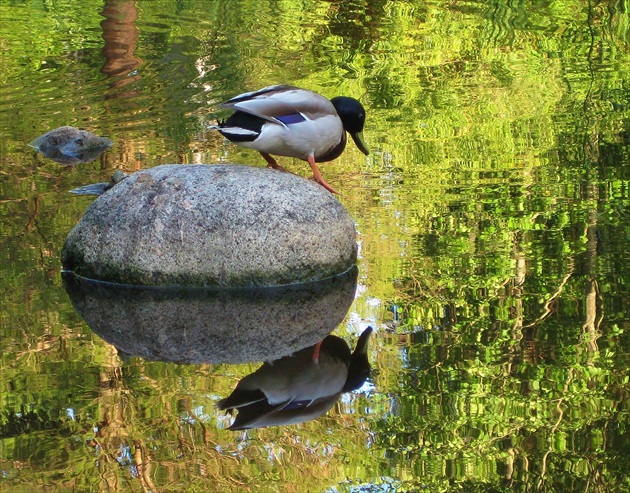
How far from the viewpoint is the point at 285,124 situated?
24.1ft

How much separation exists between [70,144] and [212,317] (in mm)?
4838

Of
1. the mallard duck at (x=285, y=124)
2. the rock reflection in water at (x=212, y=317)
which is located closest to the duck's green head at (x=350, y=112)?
the mallard duck at (x=285, y=124)

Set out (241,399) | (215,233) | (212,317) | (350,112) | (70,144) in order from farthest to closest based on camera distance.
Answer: (70,144) < (350,112) < (215,233) < (212,317) < (241,399)

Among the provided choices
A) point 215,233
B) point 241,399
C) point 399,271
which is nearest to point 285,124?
point 215,233

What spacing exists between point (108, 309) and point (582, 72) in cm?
894

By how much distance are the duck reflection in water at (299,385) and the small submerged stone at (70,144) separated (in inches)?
207

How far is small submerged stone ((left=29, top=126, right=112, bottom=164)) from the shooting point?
10781mm

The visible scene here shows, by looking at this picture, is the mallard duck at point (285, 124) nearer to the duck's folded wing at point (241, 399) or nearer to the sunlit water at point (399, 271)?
the sunlit water at point (399, 271)

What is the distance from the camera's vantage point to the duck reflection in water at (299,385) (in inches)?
210

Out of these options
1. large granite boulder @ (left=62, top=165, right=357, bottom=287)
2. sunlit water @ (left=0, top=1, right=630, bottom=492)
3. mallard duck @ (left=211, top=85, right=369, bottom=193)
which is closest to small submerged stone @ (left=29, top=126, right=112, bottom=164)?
sunlit water @ (left=0, top=1, right=630, bottom=492)

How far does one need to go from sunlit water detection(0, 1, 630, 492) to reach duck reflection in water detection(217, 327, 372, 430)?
0.25 feet

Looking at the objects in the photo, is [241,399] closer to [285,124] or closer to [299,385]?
[299,385]

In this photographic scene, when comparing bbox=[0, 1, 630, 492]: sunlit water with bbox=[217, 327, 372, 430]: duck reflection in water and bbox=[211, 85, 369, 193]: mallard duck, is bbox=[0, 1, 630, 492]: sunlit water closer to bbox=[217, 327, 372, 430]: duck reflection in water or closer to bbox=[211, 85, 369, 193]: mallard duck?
bbox=[217, 327, 372, 430]: duck reflection in water

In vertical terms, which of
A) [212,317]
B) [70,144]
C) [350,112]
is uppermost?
[350,112]
